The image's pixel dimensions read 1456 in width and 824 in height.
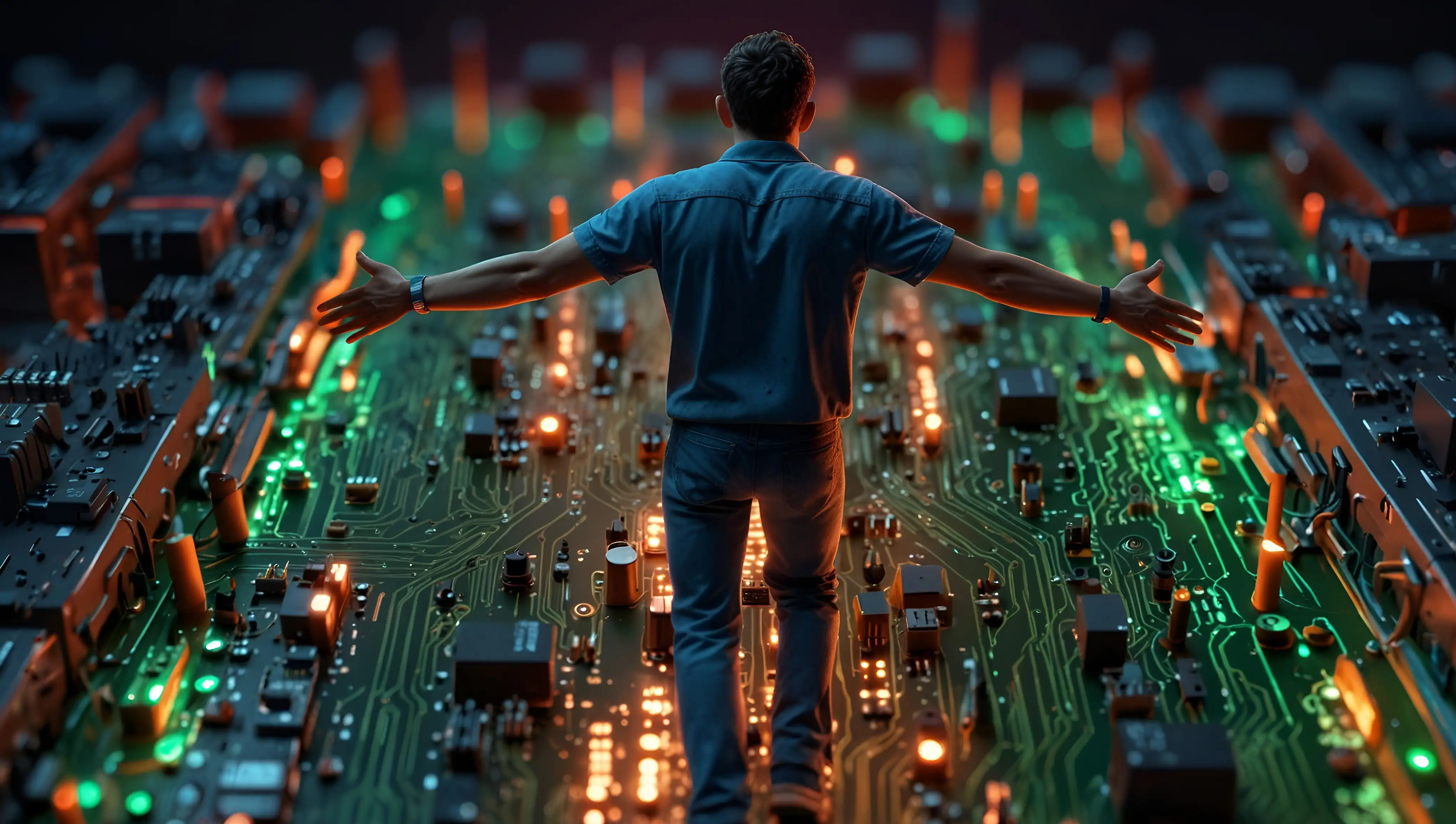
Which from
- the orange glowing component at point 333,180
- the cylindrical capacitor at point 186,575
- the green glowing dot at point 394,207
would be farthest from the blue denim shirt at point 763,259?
the orange glowing component at point 333,180

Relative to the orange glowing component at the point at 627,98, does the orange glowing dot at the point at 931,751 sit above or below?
below

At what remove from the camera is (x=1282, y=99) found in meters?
9.73

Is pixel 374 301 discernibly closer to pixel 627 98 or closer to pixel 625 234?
pixel 625 234

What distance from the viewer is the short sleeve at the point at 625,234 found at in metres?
4.73

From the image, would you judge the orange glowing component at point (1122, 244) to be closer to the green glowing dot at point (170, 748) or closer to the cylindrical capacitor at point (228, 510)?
the cylindrical capacitor at point (228, 510)

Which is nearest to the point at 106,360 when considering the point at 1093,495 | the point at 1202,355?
the point at 1093,495

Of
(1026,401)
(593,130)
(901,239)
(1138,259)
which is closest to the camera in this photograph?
(901,239)

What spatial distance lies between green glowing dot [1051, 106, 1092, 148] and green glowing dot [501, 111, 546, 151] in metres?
3.56

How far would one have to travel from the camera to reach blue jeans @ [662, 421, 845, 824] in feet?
15.5

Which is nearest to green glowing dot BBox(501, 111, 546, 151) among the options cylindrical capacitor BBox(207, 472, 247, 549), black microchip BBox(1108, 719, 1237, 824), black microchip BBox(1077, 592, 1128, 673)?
cylindrical capacitor BBox(207, 472, 247, 549)

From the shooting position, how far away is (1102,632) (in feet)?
17.2

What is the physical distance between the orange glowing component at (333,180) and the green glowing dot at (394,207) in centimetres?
26

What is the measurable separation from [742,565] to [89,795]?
2271 millimetres

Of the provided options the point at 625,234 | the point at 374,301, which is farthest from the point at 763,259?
the point at 374,301
